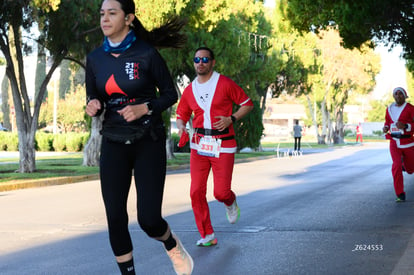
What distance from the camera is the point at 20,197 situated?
15305mm

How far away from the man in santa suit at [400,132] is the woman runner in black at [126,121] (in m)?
7.62

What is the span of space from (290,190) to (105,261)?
894 centimetres

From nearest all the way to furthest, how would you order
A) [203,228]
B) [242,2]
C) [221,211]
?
[203,228]
[221,211]
[242,2]

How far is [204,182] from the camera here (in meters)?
8.13

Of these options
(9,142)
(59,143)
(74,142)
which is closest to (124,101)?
(74,142)

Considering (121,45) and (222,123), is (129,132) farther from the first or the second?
(222,123)

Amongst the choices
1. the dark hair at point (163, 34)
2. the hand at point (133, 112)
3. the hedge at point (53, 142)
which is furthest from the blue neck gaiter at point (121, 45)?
the hedge at point (53, 142)

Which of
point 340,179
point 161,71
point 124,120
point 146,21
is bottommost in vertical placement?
point 340,179

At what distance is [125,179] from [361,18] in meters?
12.2

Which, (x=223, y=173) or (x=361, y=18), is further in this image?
(x=361, y=18)

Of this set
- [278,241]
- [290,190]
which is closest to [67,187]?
[290,190]

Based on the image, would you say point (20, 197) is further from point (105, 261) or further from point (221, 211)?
point (105, 261)

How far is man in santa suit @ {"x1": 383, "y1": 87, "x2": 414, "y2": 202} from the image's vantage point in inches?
482

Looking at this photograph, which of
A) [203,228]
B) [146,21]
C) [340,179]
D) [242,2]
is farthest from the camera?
[242,2]
